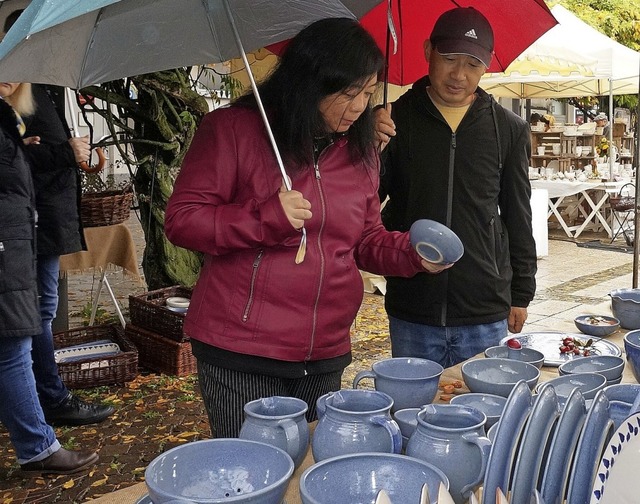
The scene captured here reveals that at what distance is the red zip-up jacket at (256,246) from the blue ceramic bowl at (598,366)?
1.63ft

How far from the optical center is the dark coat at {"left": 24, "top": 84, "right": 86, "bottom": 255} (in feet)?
12.4

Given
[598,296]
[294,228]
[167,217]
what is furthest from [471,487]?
[598,296]

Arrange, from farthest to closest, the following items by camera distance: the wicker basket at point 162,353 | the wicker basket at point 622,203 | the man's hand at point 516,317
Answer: the wicker basket at point 622,203 < the wicker basket at point 162,353 < the man's hand at point 516,317

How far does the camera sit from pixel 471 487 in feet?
4.00

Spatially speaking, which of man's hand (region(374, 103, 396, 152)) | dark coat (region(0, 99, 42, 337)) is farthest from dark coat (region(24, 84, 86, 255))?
man's hand (region(374, 103, 396, 152))

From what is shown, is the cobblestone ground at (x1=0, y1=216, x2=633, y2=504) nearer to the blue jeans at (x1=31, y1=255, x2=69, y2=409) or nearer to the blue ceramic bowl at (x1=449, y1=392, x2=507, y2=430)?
the blue jeans at (x1=31, y1=255, x2=69, y2=409)

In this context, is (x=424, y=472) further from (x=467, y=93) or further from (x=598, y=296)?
(x=598, y=296)

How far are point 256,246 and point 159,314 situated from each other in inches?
131

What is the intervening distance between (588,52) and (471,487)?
30.5 feet

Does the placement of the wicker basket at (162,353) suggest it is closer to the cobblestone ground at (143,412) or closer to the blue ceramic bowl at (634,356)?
the cobblestone ground at (143,412)

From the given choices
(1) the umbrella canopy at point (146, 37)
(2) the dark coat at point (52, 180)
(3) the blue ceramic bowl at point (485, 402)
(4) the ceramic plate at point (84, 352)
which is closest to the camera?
(3) the blue ceramic bowl at point (485, 402)

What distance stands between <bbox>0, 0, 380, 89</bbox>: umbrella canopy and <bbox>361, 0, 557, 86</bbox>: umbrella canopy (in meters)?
0.59

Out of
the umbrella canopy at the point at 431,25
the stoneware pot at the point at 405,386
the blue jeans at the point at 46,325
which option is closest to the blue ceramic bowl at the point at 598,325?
the stoneware pot at the point at 405,386

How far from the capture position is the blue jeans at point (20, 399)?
314 centimetres
